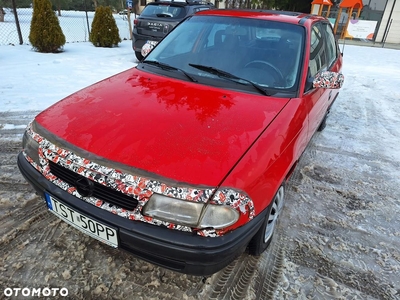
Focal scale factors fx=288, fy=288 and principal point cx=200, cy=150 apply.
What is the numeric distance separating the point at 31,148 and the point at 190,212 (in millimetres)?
1179

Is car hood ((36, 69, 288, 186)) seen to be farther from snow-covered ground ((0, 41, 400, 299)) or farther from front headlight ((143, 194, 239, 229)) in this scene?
snow-covered ground ((0, 41, 400, 299))

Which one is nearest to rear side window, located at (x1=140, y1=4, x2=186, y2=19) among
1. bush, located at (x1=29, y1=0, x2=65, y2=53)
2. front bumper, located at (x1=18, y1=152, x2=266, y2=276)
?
bush, located at (x1=29, y1=0, x2=65, y2=53)

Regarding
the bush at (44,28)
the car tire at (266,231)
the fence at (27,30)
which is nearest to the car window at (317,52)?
the car tire at (266,231)

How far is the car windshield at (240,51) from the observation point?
7.77ft

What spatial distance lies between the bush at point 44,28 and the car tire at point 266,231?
8.24m

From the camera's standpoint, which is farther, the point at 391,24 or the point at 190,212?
the point at 391,24

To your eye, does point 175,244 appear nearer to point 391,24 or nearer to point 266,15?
point 266,15

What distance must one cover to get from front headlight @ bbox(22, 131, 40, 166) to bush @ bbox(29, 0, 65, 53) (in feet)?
24.0

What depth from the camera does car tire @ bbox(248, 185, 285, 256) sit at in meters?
1.84

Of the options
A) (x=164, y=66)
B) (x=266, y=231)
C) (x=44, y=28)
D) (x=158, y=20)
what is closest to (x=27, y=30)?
Result: (x=44, y=28)

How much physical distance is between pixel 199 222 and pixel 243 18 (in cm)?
213

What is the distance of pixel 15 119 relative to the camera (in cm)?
391

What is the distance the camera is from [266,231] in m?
1.96

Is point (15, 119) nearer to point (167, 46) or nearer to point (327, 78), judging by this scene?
point (167, 46)
